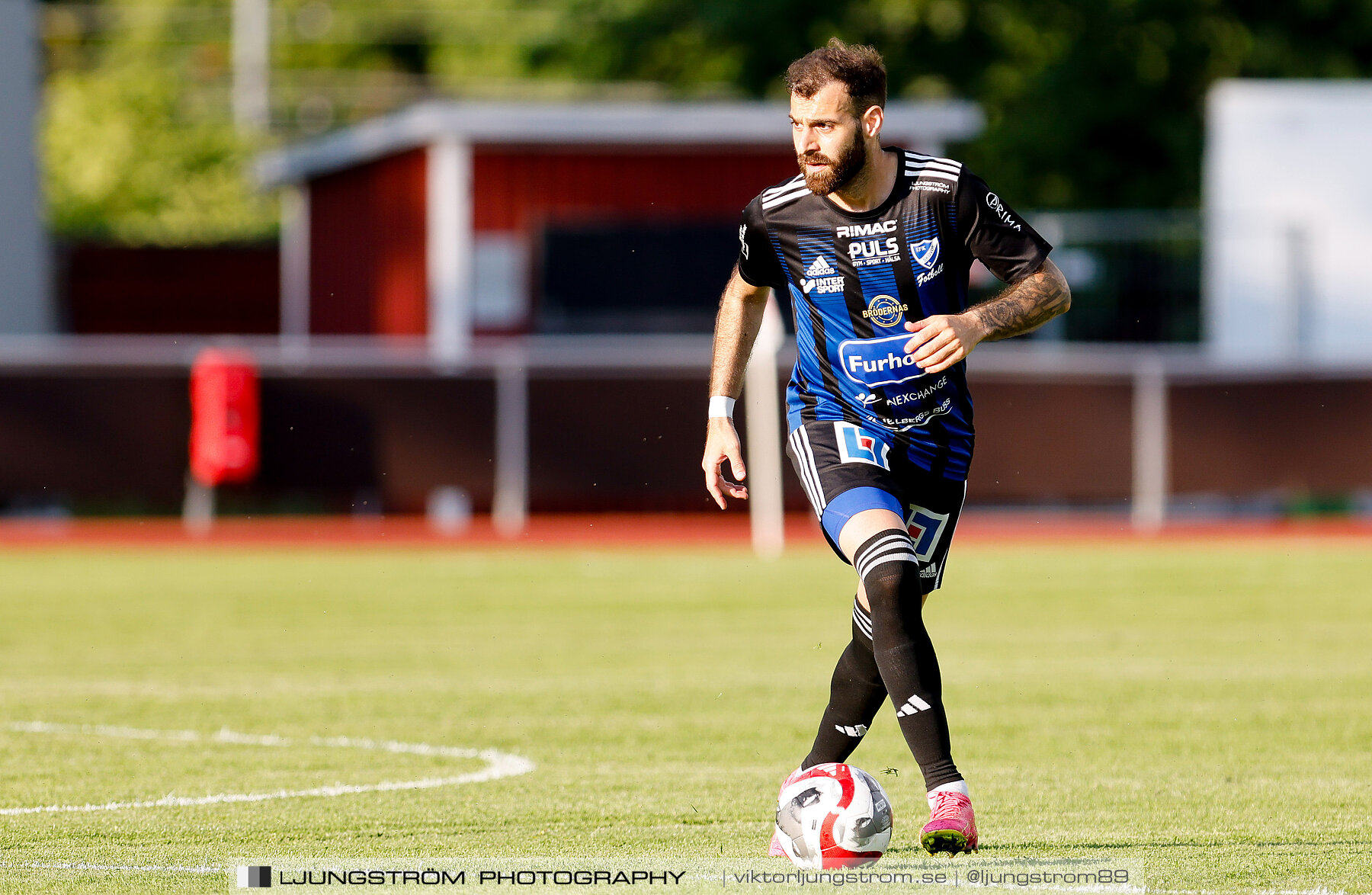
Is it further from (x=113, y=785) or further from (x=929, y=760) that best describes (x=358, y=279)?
(x=929, y=760)

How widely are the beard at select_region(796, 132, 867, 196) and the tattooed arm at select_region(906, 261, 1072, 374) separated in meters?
0.44

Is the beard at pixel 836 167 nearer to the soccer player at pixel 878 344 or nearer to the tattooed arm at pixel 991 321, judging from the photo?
the soccer player at pixel 878 344

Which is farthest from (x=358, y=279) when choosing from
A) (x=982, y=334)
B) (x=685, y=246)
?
(x=982, y=334)

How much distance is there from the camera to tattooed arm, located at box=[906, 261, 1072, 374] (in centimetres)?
577

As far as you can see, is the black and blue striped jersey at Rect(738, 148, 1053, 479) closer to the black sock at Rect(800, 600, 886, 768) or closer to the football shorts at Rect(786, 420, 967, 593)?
the football shorts at Rect(786, 420, 967, 593)

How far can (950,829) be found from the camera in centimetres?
573

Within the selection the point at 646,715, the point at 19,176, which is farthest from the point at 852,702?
the point at 19,176

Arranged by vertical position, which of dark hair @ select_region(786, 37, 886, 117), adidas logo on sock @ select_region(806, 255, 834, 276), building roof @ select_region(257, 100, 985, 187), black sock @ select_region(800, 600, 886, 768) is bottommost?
black sock @ select_region(800, 600, 886, 768)

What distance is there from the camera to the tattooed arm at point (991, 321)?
5.77 metres

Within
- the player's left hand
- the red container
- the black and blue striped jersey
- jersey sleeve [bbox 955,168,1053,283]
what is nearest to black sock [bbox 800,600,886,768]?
the black and blue striped jersey

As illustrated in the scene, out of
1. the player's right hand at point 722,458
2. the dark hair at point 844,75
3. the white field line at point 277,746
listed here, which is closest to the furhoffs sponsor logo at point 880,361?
the player's right hand at point 722,458

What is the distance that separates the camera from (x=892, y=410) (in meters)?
6.29

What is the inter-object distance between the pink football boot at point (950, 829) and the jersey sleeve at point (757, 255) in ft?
5.15

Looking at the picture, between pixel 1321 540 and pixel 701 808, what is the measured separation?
15.2 meters
